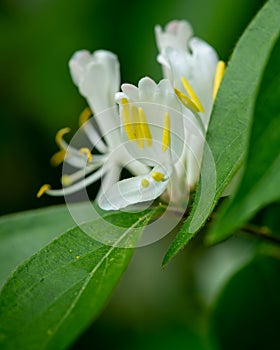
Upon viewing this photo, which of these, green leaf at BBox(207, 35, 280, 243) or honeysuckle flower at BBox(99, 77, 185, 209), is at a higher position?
green leaf at BBox(207, 35, 280, 243)

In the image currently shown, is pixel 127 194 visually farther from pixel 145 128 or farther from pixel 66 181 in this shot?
pixel 66 181

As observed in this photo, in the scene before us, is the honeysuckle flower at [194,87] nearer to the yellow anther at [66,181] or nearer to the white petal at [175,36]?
the white petal at [175,36]

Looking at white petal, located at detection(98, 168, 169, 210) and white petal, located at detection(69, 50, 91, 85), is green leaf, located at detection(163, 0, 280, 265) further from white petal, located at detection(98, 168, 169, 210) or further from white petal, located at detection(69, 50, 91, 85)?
white petal, located at detection(69, 50, 91, 85)

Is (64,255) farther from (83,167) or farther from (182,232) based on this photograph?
(83,167)

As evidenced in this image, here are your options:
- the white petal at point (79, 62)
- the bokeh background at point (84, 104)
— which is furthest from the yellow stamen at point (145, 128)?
the bokeh background at point (84, 104)

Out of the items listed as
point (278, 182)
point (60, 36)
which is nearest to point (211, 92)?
point (278, 182)

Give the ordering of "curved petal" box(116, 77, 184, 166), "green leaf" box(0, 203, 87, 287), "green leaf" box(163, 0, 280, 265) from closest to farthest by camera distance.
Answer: "green leaf" box(163, 0, 280, 265) → "curved petal" box(116, 77, 184, 166) → "green leaf" box(0, 203, 87, 287)

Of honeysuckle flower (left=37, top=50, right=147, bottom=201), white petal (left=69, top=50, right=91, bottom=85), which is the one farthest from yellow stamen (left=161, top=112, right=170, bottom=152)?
white petal (left=69, top=50, right=91, bottom=85)
